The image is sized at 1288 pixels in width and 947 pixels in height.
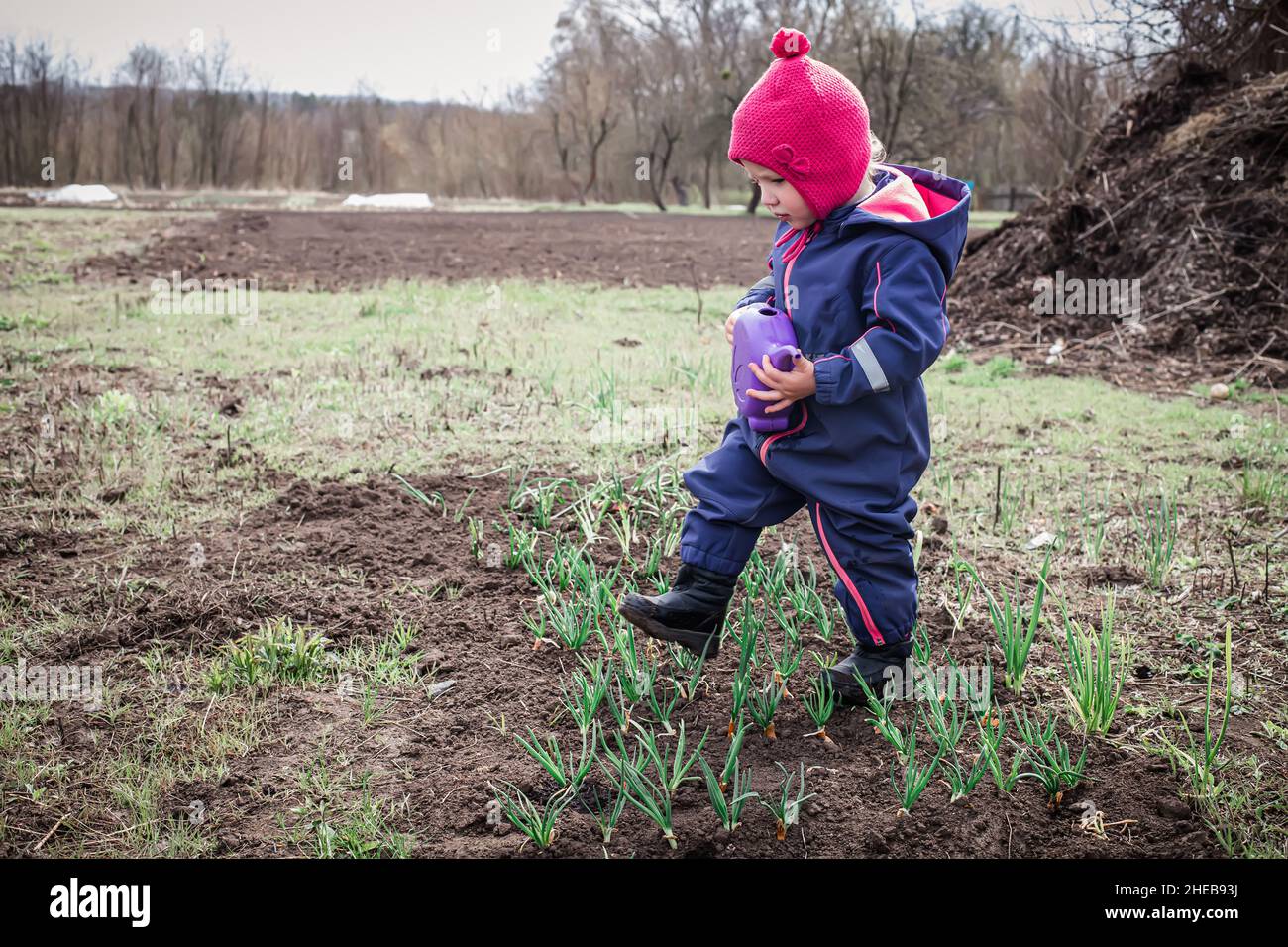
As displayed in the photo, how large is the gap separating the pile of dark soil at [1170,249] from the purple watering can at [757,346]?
534 centimetres

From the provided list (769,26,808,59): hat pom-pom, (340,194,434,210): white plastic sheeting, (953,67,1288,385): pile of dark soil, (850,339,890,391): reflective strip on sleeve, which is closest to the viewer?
(850,339,890,391): reflective strip on sleeve

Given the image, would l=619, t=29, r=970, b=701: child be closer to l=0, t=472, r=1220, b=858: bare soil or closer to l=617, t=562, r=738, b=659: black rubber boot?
l=617, t=562, r=738, b=659: black rubber boot

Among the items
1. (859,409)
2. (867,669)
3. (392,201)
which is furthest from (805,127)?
(392,201)

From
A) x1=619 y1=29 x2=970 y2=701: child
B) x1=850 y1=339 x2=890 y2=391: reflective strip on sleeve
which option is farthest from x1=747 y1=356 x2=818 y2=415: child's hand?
x1=850 y1=339 x2=890 y2=391: reflective strip on sleeve

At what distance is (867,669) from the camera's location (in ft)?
8.92

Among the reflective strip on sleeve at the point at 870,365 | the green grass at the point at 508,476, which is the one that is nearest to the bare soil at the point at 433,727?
the green grass at the point at 508,476

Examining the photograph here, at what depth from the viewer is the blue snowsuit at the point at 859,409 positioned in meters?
2.40

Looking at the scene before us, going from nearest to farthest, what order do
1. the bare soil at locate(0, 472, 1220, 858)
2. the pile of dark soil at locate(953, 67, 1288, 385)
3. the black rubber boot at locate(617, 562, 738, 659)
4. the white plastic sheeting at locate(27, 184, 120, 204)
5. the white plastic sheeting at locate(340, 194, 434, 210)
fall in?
the bare soil at locate(0, 472, 1220, 858)
the black rubber boot at locate(617, 562, 738, 659)
the pile of dark soil at locate(953, 67, 1288, 385)
the white plastic sheeting at locate(27, 184, 120, 204)
the white plastic sheeting at locate(340, 194, 434, 210)

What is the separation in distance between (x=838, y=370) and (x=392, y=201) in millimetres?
27796

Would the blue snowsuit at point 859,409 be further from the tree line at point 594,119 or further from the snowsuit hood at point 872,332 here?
the tree line at point 594,119

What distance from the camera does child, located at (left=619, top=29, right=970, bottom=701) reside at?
2412 mm

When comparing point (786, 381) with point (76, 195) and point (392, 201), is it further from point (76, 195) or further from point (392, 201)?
point (392, 201)

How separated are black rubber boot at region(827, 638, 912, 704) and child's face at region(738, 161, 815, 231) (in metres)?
1.15
